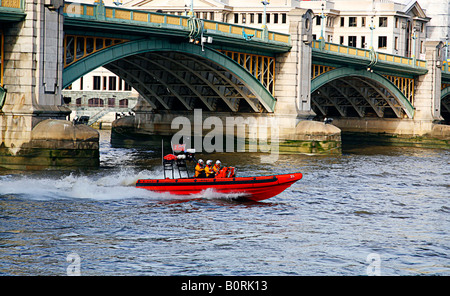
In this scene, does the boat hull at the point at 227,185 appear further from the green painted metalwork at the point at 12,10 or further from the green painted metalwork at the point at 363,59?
the green painted metalwork at the point at 363,59

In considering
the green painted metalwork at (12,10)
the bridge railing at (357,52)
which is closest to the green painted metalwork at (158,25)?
the green painted metalwork at (12,10)

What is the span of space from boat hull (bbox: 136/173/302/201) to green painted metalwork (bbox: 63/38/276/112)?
1081 centimetres

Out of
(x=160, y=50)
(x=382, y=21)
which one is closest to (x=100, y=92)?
(x=382, y=21)

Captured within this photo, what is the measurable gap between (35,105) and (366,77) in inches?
1466

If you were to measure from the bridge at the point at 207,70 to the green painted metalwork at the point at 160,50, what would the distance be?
6 centimetres

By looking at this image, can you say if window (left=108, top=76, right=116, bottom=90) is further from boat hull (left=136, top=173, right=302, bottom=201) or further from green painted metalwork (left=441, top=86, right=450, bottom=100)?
boat hull (left=136, top=173, right=302, bottom=201)

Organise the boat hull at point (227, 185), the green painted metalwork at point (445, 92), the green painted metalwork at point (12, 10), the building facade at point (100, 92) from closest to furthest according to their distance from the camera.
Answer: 1. the boat hull at point (227, 185)
2. the green painted metalwork at point (12, 10)
3. the green painted metalwork at point (445, 92)
4. the building facade at point (100, 92)

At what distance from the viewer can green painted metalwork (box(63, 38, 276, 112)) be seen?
130 feet

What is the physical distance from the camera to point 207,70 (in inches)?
2096

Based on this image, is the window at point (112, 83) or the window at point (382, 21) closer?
the window at point (382, 21)

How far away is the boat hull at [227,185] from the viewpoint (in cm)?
3083
